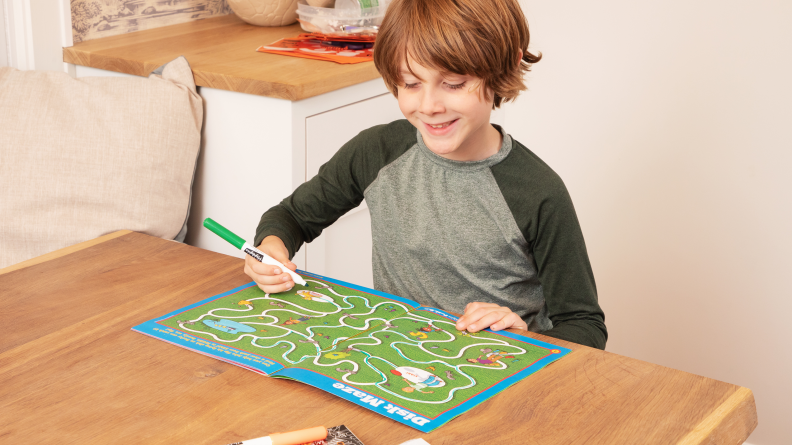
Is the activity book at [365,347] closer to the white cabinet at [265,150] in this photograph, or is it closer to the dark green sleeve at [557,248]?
the dark green sleeve at [557,248]

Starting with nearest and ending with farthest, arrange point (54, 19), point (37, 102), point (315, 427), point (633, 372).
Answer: point (315, 427), point (633, 372), point (37, 102), point (54, 19)

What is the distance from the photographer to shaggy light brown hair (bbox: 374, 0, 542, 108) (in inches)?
36.3

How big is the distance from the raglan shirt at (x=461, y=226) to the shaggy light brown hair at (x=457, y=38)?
0.14 metres

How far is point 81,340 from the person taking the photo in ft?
2.56

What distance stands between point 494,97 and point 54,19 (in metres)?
1.09

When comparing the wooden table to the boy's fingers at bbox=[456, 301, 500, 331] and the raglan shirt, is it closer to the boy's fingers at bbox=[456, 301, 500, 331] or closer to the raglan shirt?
the boy's fingers at bbox=[456, 301, 500, 331]

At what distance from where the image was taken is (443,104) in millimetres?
947

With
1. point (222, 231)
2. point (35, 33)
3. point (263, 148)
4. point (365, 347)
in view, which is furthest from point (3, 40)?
point (365, 347)

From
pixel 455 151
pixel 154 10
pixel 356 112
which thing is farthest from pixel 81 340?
pixel 154 10

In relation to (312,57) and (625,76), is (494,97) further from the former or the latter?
(625,76)

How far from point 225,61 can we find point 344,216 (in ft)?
1.40

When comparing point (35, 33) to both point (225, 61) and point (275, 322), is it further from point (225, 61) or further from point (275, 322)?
point (275, 322)

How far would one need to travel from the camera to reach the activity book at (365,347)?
2.23ft

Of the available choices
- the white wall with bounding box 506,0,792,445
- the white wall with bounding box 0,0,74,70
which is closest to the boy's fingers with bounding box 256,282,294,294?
the white wall with bounding box 0,0,74,70
